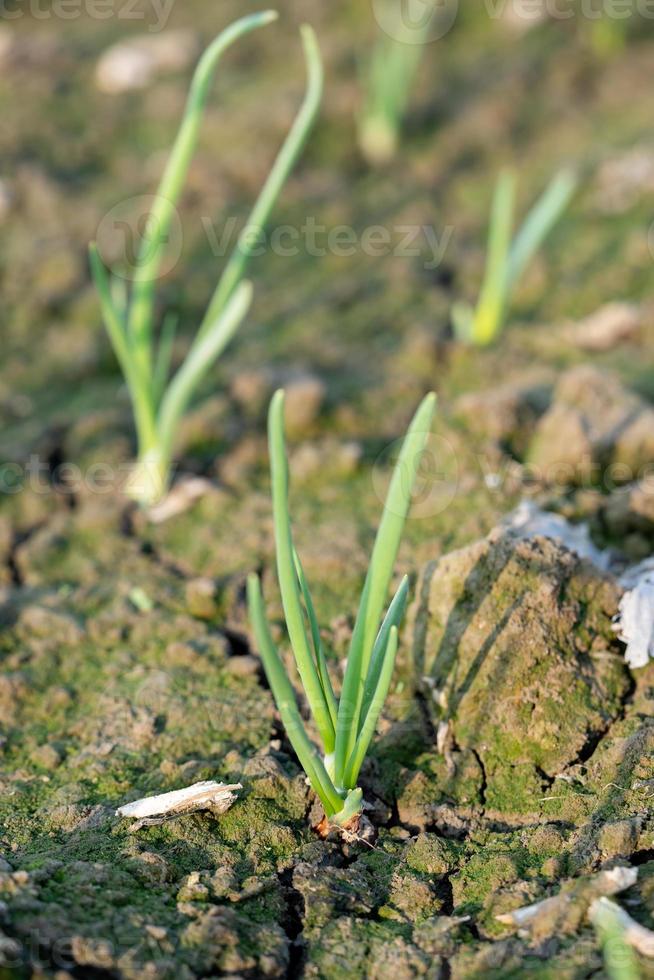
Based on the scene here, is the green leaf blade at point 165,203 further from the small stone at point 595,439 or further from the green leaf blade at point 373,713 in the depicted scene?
the green leaf blade at point 373,713

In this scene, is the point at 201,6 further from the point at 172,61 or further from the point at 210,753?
the point at 210,753

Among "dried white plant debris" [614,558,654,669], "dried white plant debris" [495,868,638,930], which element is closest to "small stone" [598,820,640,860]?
"dried white plant debris" [495,868,638,930]

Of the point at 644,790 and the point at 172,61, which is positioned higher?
the point at 172,61

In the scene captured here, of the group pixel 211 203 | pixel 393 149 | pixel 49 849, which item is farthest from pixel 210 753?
pixel 393 149
